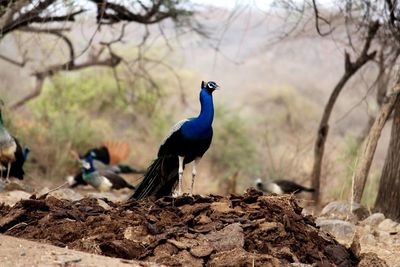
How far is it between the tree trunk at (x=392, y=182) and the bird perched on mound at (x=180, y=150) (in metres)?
3.36

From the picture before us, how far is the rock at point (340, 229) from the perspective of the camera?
8.23 m

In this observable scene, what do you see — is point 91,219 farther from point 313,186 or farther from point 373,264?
point 313,186

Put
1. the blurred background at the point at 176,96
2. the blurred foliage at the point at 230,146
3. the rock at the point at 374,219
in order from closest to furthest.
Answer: the rock at the point at 374,219, the blurred background at the point at 176,96, the blurred foliage at the point at 230,146

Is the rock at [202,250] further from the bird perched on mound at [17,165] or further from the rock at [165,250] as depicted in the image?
the bird perched on mound at [17,165]

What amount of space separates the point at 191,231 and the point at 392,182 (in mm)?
4572

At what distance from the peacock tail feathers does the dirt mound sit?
10.4 metres

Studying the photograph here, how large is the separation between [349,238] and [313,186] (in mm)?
4563

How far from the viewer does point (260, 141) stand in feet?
82.8

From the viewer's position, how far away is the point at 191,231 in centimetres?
611

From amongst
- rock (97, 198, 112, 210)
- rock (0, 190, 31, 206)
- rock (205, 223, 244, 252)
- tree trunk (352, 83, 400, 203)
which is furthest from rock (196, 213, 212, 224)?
tree trunk (352, 83, 400, 203)

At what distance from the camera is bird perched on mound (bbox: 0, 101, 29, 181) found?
10641 mm

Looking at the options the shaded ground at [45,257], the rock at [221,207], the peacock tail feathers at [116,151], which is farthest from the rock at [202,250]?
the peacock tail feathers at [116,151]

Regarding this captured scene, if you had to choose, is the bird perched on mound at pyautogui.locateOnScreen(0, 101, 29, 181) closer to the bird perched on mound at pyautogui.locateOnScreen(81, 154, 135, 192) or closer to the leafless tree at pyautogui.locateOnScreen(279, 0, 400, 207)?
the bird perched on mound at pyautogui.locateOnScreen(81, 154, 135, 192)

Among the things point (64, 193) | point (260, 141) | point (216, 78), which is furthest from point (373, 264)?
point (216, 78)
